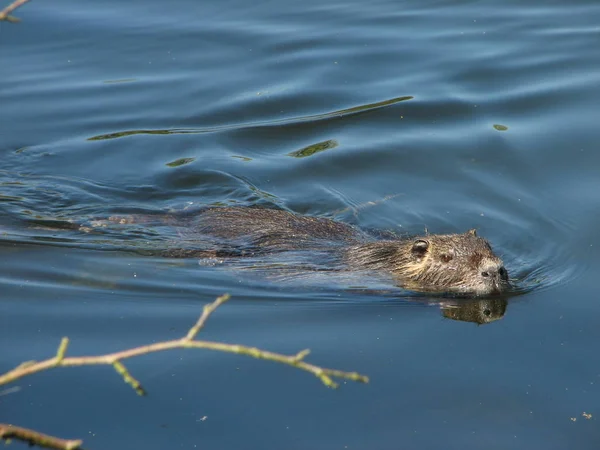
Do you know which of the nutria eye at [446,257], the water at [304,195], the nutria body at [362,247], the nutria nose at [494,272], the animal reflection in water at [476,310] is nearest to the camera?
the water at [304,195]

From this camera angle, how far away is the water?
4.77m

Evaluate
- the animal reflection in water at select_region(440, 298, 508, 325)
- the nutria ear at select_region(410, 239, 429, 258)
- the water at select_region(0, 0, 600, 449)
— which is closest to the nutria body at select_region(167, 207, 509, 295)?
the nutria ear at select_region(410, 239, 429, 258)

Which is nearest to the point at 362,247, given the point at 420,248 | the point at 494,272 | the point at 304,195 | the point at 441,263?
the point at 420,248

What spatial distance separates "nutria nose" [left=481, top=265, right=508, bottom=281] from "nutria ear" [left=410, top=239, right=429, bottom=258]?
0.49 meters

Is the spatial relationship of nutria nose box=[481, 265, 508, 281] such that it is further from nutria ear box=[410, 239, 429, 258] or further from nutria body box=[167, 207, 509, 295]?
nutria ear box=[410, 239, 429, 258]

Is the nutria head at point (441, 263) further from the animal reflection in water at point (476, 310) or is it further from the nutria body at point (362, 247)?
the animal reflection in water at point (476, 310)

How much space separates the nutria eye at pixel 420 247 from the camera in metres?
6.75

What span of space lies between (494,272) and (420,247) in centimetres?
59

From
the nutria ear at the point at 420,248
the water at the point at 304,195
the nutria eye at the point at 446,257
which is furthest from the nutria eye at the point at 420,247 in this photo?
the water at the point at 304,195

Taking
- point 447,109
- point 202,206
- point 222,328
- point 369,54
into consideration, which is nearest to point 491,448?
point 222,328

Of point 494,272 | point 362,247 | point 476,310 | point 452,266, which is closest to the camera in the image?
point 476,310

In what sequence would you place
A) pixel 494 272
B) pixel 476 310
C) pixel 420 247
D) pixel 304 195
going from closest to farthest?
pixel 476 310 → pixel 494 272 → pixel 420 247 → pixel 304 195

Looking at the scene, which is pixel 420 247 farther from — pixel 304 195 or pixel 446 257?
pixel 304 195

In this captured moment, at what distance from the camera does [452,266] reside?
21.7 ft
